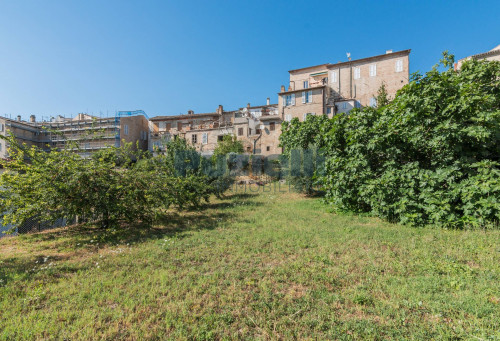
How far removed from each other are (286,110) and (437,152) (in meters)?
27.6

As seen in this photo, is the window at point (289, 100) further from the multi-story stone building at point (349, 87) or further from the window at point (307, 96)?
the window at point (307, 96)

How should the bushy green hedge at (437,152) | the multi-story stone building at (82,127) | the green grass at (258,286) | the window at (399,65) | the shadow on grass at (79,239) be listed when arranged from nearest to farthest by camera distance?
1. the green grass at (258,286)
2. the shadow on grass at (79,239)
3. the bushy green hedge at (437,152)
4. the window at (399,65)
5. the multi-story stone building at (82,127)

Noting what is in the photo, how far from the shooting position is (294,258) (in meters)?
4.16

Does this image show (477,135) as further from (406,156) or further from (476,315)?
(476,315)

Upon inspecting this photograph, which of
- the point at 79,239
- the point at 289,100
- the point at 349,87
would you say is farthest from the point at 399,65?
the point at 79,239

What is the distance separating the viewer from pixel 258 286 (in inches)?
125

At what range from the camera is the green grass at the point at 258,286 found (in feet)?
7.64

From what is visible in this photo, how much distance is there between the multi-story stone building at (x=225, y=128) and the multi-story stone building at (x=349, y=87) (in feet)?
11.5

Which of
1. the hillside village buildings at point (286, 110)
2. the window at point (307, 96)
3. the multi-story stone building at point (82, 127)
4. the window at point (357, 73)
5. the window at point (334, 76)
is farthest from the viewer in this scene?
the multi-story stone building at point (82, 127)

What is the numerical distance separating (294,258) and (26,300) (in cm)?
387

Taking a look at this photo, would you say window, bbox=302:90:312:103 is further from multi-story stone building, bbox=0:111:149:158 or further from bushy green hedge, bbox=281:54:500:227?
multi-story stone building, bbox=0:111:149:158

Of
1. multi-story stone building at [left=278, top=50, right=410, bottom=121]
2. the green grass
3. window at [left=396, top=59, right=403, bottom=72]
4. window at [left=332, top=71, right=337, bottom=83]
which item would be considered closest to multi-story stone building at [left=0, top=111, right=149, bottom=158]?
multi-story stone building at [left=278, top=50, right=410, bottom=121]

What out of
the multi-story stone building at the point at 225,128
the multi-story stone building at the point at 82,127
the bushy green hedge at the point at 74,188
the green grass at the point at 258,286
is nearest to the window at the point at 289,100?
the multi-story stone building at the point at 225,128

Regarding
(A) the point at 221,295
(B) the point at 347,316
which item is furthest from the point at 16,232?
(B) the point at 347,316
